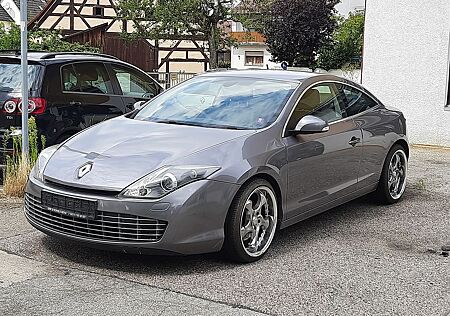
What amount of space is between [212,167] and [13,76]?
174 inches

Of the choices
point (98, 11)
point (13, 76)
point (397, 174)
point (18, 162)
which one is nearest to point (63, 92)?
point (13, 76)

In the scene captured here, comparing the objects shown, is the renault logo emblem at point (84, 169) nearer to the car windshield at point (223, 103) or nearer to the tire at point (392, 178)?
the car windshield at point (223, 103)

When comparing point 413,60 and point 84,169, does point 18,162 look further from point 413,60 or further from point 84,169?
point 413,60

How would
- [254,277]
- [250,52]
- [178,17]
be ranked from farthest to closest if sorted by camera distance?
[250,52] < [178,17] < [254,277]

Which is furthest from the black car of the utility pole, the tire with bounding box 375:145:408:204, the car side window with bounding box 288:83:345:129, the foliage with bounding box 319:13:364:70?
the foliage with bounding box 319:13:364:70

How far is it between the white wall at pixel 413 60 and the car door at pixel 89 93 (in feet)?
19.4

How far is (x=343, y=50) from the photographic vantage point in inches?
1186

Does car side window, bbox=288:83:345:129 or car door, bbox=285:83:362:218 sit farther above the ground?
car side window, bbox=288:83:345:129

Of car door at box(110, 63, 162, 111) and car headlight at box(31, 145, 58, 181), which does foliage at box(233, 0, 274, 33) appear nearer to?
car door at box(110, 63, 162, 111)

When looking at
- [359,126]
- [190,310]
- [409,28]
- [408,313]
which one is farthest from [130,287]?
[409,28]

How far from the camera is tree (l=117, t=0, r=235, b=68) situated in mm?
27812

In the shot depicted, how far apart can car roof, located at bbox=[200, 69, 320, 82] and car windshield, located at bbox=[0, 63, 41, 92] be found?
97.6 inches

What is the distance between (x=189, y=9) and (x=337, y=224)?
72.6ft

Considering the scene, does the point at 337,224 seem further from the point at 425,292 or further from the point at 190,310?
the point at 190,310
